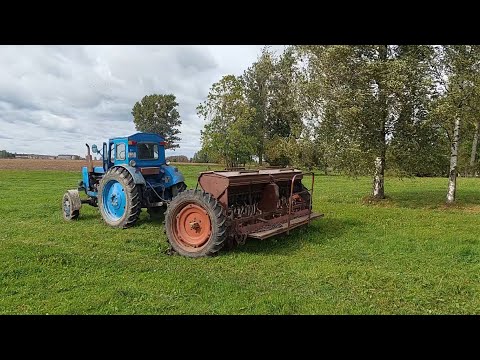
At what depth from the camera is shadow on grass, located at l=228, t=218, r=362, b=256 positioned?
7.91m

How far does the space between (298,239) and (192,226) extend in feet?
8.31

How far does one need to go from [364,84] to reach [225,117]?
18903 millimetres

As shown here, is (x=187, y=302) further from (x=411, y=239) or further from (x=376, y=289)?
(x=411, y=239)

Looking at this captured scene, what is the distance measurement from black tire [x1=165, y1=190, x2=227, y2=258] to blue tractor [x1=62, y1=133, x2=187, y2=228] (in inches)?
99.8

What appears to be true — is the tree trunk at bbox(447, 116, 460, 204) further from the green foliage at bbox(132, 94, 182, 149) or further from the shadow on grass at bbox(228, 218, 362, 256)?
the green foliage at bbox(132, 94, 182, 149)

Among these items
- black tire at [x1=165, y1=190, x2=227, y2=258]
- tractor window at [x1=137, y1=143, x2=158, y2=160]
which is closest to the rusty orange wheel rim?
black tire at [x1=165, y1=190, x2=227, y2=258]

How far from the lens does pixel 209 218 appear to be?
24.7 feet

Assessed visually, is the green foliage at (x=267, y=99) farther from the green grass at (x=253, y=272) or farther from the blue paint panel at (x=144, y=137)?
the green grass at (x=253, y=272)

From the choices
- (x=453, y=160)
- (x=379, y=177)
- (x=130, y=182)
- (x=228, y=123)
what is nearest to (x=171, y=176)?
(x=130, y=182)

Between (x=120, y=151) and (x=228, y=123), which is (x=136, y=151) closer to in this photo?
(x=120, y=151)

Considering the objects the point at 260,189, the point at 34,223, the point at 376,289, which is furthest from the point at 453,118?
the point at 34,223

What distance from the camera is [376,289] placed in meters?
5.58

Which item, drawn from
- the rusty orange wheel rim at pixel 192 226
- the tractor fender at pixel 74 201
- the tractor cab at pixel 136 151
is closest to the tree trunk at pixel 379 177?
the tractor cab at pixel 136 151
